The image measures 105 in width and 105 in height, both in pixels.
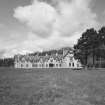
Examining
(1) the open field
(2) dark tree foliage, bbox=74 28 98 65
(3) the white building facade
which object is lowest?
(1) the open field

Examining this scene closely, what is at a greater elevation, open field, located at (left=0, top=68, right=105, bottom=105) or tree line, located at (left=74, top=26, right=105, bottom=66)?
tree line, located at (left=74, top=26, right=105, bottom=66)

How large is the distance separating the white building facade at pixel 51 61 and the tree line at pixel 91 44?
20.1 m

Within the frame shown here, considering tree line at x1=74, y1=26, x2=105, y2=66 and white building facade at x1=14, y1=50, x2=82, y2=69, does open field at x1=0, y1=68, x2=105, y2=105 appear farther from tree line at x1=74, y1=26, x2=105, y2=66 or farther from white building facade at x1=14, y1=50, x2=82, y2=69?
white building facade at x1=14, y1=50, x2=82, y2=69

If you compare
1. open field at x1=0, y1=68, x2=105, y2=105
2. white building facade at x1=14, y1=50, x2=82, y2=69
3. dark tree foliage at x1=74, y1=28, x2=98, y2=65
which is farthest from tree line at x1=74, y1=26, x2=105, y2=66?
open field at x1=0, y1=68, x2=105, y2=105

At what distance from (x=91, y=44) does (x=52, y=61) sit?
127ft

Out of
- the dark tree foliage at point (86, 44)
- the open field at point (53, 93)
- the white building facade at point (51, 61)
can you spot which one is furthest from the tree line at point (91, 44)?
the open field at point (53, 93)

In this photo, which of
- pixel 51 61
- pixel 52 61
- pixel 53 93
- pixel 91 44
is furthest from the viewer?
pixel 51 61

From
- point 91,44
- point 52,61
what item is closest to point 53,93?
point 91,44

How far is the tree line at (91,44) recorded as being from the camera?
174 ft

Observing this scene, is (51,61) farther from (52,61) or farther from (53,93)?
(53,93)

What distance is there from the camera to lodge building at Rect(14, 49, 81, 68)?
77.7 m

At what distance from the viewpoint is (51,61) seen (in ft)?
293

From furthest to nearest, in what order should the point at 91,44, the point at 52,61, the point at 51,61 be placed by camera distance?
the point at 51,61 < the point at 52,61 < the point at 91,44

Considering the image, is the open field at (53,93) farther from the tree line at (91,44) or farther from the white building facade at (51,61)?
the white building facade at (51,61)
